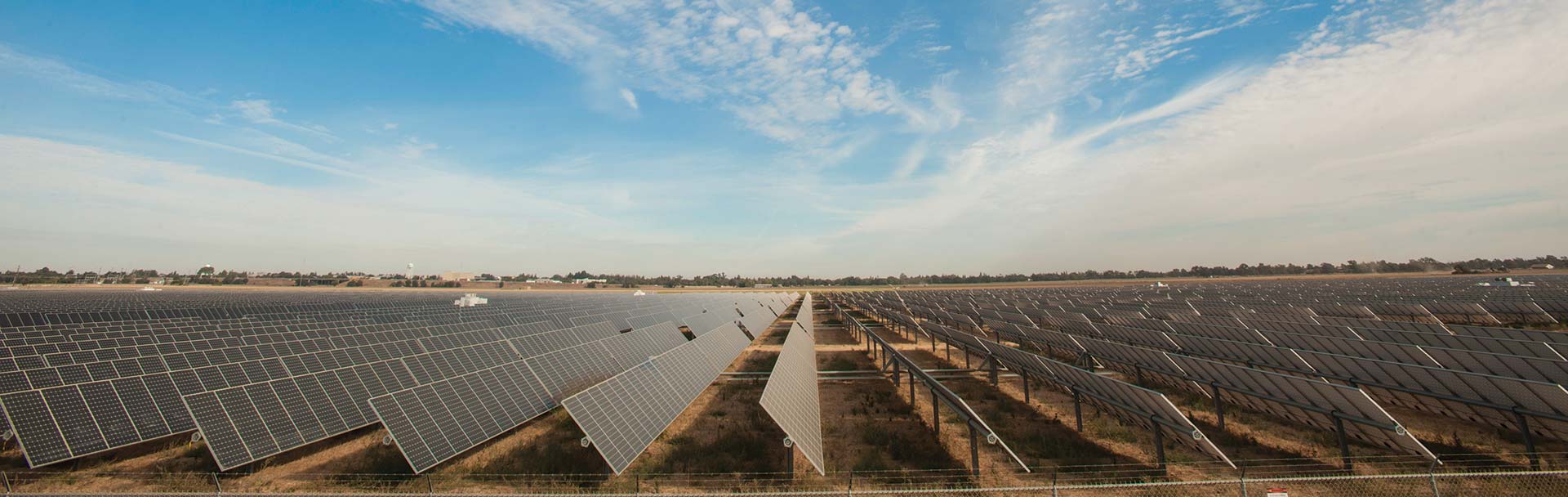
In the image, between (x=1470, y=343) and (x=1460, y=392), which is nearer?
(x=1460, y=392)

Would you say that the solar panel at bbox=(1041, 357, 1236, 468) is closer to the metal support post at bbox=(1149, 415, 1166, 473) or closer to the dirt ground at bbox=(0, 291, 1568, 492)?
the metal support post at bbox=(1149, 415, 1166, 473)

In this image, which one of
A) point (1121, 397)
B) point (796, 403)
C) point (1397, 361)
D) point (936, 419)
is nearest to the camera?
point (796, 403)

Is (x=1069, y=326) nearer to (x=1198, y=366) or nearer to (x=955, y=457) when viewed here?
(x=1198, y=366)

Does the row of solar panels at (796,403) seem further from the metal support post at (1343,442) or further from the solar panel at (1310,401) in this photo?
the metal support post at (1343,442)

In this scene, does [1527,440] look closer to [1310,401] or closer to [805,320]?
[1310,401]

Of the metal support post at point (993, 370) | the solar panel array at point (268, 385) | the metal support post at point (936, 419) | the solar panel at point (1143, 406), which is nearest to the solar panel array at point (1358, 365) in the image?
the solar panel at point (1143, 406)

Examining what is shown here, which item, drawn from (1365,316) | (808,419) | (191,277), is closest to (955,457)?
(808,419)

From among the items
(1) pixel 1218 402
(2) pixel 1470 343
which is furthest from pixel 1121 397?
(2) pixel 1470 343
